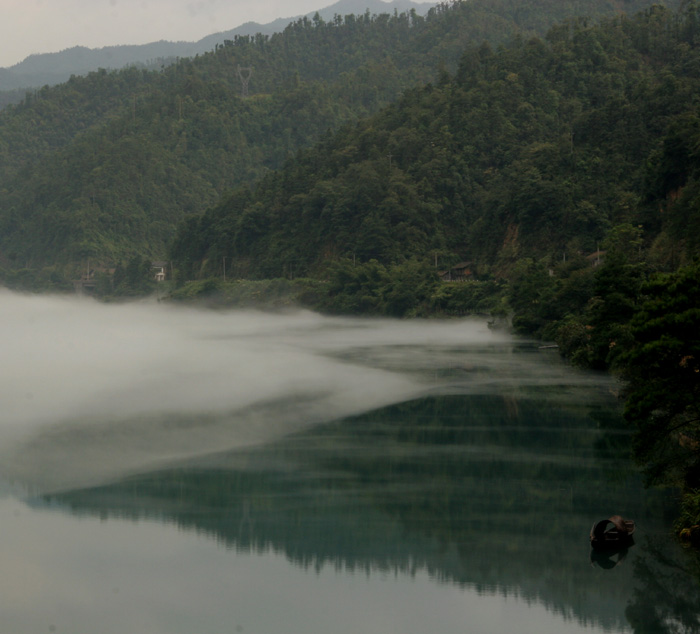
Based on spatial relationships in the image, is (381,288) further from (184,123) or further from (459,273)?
(184,123)

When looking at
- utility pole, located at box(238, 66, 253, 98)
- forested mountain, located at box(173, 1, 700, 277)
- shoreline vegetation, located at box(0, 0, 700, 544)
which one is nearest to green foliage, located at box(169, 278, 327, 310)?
shoreline vegetation, located at box(0, 0, 700, 544)

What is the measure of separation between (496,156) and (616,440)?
212 feet

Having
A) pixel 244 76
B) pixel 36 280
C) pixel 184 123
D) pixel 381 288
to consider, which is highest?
pixel 244 76

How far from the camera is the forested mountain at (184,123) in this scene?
430 ft

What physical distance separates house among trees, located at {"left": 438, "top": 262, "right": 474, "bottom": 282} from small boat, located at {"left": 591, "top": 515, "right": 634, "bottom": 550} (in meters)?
58.7

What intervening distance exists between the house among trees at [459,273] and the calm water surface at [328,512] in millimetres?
40082

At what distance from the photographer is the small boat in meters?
17.0

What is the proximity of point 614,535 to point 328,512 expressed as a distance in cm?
518

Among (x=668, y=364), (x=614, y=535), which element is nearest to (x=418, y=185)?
(x=668, y=364)

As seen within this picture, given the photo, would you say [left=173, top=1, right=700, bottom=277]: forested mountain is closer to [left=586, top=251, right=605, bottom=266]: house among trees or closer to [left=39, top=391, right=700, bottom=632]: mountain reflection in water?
[left=586, top=251, right=605, bottom=266]: house among trees

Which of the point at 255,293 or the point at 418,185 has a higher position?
the point at 418,185

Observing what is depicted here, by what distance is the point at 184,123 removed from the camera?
141875 millimetres

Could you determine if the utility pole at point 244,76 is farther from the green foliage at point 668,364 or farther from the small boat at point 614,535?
the small boat at point 614,535

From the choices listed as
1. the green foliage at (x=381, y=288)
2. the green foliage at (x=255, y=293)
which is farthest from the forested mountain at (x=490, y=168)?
the green foliage at (x=381, y=288)
